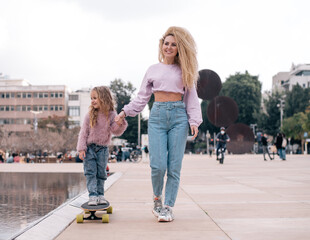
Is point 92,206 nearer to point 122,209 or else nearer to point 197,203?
point 122,209

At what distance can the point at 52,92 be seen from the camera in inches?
3654

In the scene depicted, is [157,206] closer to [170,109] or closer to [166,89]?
[170,109]

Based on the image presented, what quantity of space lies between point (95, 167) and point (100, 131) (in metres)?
0.38

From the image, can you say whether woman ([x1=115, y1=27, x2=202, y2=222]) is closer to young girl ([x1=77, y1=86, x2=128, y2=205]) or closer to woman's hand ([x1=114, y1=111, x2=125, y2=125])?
woman's hand ([x1=114, y1=111, x2=125, y2=125])

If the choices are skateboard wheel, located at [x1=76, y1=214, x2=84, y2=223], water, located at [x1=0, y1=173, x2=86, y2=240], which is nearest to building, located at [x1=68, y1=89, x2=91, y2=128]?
water, located at [x1=0, y1=173, x2=86, y2=240]

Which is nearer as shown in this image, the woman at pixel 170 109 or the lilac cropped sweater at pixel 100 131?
the woman at pixel 170 109

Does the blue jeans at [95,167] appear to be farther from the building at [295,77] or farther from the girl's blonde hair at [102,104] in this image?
the building at [295,77]

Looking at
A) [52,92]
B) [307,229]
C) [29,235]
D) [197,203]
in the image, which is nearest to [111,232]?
[29,235]

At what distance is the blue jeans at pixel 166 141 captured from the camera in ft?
15.2

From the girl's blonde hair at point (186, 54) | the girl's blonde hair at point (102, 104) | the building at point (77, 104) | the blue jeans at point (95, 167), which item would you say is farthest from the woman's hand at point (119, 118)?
the building at point (77, 104)

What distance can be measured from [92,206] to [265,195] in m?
3.24

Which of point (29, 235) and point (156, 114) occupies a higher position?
point (156, 114)

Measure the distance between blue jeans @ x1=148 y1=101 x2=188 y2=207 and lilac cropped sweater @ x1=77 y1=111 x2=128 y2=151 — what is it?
1.29 ft

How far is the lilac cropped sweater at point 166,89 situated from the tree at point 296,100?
62737 millimetres
